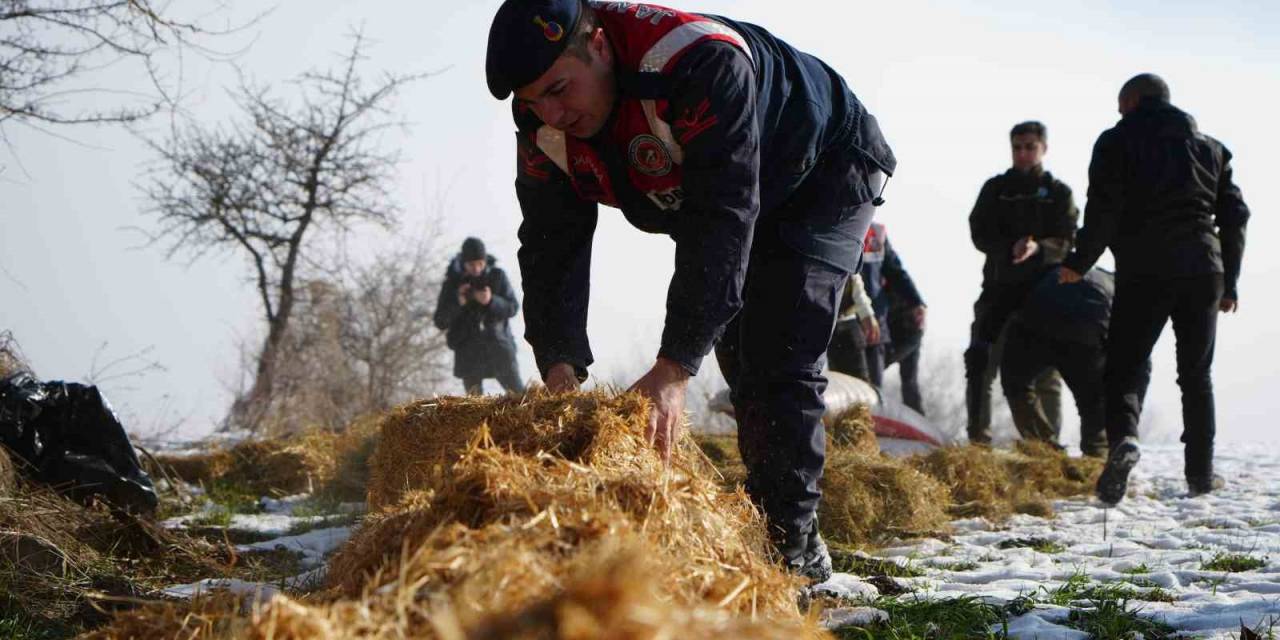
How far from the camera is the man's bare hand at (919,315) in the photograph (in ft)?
33.8

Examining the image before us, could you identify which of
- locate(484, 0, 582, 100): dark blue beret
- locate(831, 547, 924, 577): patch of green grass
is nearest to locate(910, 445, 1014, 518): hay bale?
locate(831, 547, 924, 577): patch of green grass

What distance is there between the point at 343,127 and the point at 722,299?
13415 mm

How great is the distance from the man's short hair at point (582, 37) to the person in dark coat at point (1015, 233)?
6.16 metres

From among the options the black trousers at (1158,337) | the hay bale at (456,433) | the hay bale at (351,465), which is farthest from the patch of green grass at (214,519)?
the black trousers at (1158,337)

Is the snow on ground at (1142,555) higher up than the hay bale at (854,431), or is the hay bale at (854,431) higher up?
the hay bale at (854,431)

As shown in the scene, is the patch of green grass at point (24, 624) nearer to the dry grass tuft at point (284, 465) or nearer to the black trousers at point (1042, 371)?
the dry grass tuft at point (284, 465)

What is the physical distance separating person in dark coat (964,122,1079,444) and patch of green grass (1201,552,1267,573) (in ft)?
14.3

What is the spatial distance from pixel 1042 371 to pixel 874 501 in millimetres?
4356

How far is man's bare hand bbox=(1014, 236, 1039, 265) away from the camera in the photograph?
8.72 m

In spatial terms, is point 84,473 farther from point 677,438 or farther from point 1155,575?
point 1155,575

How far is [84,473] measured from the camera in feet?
16.6

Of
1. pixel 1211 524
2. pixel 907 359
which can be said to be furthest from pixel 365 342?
pixel 1211 524

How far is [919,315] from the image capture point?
10.3 meters

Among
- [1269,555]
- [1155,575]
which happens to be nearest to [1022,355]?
[1269,555]
